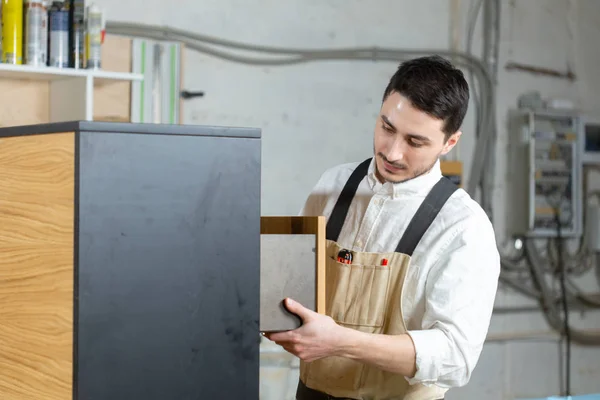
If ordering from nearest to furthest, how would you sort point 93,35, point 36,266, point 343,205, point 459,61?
point 36,266, point 343,205, point 93,35, point 459,61

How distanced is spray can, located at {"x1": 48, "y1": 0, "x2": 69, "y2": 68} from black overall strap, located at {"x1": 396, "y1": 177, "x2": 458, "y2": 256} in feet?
4.59

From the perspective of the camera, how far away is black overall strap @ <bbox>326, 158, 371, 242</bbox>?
1.69 m

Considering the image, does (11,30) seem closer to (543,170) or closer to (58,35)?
(58,35)

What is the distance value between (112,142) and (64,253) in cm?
13

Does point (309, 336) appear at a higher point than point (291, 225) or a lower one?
lower

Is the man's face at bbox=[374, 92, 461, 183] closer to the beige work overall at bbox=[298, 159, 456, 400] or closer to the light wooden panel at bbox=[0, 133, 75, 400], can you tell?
the beige work overall at bbox=[298, 159, 456, 400]

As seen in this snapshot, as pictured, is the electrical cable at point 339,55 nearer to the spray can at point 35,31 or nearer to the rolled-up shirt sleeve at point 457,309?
the spray can at point 35,31

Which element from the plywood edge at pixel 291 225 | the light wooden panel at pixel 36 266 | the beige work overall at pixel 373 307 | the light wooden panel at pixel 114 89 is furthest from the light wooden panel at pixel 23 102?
the light wooden panel at pixel 36 266

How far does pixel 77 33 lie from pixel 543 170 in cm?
233

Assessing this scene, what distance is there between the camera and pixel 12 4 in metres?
2.42

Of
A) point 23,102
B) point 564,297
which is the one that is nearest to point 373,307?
point 23,102

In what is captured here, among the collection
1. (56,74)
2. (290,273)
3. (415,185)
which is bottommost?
(290,273)

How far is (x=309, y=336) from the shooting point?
1.14m

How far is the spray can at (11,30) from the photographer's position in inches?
94.8
